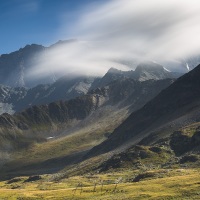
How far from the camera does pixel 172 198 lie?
292 feet

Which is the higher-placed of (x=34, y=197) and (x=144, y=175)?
(x=34, y=197)

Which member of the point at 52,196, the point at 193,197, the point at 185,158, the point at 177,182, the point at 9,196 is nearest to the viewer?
the point at 193,197

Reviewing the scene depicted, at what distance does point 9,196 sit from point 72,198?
26954 millimetres

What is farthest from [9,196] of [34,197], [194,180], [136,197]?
[194,180]

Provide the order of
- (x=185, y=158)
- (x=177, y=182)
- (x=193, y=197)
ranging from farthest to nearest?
(x=185, y=158), (x=177, y=182), (x=193, y=197)

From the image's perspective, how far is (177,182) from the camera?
353ft

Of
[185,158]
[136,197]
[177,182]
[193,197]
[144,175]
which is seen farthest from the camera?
[185,158]

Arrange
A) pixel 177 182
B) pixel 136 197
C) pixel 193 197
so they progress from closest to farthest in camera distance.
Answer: pixel 193 197
pixel 136 197
pixel 177 182

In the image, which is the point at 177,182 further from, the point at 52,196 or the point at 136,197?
the point at 52,196

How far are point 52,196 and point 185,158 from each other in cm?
9722

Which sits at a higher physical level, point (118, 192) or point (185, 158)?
point (118, 192)

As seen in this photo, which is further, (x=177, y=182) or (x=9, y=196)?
(x=9, y=196)

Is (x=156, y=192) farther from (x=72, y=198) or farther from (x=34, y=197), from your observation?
(x=34, y=197)

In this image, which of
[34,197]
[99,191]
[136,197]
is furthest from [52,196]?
[136,197]
